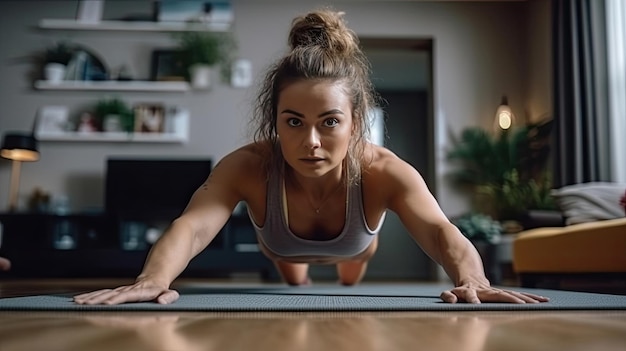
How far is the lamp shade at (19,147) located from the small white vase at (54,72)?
479 millimetres

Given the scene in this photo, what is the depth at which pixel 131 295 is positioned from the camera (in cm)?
109

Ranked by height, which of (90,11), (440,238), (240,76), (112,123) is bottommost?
(440,238)

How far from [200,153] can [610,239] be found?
328 cm

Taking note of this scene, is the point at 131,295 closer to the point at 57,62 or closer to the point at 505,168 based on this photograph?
the point at 505,168

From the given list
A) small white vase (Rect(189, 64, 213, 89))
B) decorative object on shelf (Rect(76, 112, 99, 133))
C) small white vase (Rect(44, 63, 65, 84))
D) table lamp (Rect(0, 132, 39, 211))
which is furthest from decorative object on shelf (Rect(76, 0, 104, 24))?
table lamp (Rect(0, 132, 39, 211))

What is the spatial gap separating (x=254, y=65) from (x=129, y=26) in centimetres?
102

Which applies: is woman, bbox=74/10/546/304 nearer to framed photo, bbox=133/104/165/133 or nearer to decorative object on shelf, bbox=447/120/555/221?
decorative object on shelf, bbox=447/120/555/221

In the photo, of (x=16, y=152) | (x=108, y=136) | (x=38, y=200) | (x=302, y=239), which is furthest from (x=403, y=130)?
(x=302, y=239)

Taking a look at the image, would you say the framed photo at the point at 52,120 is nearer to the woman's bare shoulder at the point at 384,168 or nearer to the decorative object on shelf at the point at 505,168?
the decorative object on shelf at the point at 505,168

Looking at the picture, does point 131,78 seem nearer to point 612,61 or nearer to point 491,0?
point 491,0

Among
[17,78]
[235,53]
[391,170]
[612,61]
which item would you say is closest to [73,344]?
[391,170]

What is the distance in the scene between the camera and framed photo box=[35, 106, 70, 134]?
15.7 ft

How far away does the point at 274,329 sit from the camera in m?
0.76

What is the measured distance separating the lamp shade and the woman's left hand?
4.05m
